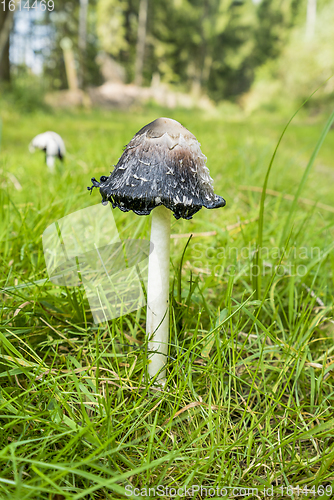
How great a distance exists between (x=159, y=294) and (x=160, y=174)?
425 mm

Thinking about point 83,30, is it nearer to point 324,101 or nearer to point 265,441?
point 324,101

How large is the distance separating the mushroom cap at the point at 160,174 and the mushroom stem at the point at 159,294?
0.12 m

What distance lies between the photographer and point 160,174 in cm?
97

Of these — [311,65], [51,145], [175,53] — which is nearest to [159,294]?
[51,145]

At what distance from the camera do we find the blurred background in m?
16.9

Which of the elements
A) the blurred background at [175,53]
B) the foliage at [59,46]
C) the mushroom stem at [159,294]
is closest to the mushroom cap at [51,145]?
the mushroom stem at [159,294]

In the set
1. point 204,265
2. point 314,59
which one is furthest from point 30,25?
point 204,265

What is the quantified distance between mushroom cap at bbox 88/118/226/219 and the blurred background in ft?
31.0

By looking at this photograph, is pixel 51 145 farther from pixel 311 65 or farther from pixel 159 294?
pixel 311 65

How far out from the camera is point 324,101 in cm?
1753

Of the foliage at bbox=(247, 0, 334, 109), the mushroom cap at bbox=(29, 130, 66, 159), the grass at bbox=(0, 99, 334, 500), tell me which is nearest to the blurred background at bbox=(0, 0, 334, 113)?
the foliage at bbox=(247, 0, 334, 109)

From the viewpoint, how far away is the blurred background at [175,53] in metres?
16.9

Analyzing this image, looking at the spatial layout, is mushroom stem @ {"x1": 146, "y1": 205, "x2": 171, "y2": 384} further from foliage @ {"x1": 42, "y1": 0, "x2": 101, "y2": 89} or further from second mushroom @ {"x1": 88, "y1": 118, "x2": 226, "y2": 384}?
foliage @ {"x1": 42, "y1": 0, "x2": 101, "y2": 89}

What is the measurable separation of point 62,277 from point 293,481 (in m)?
1.12
